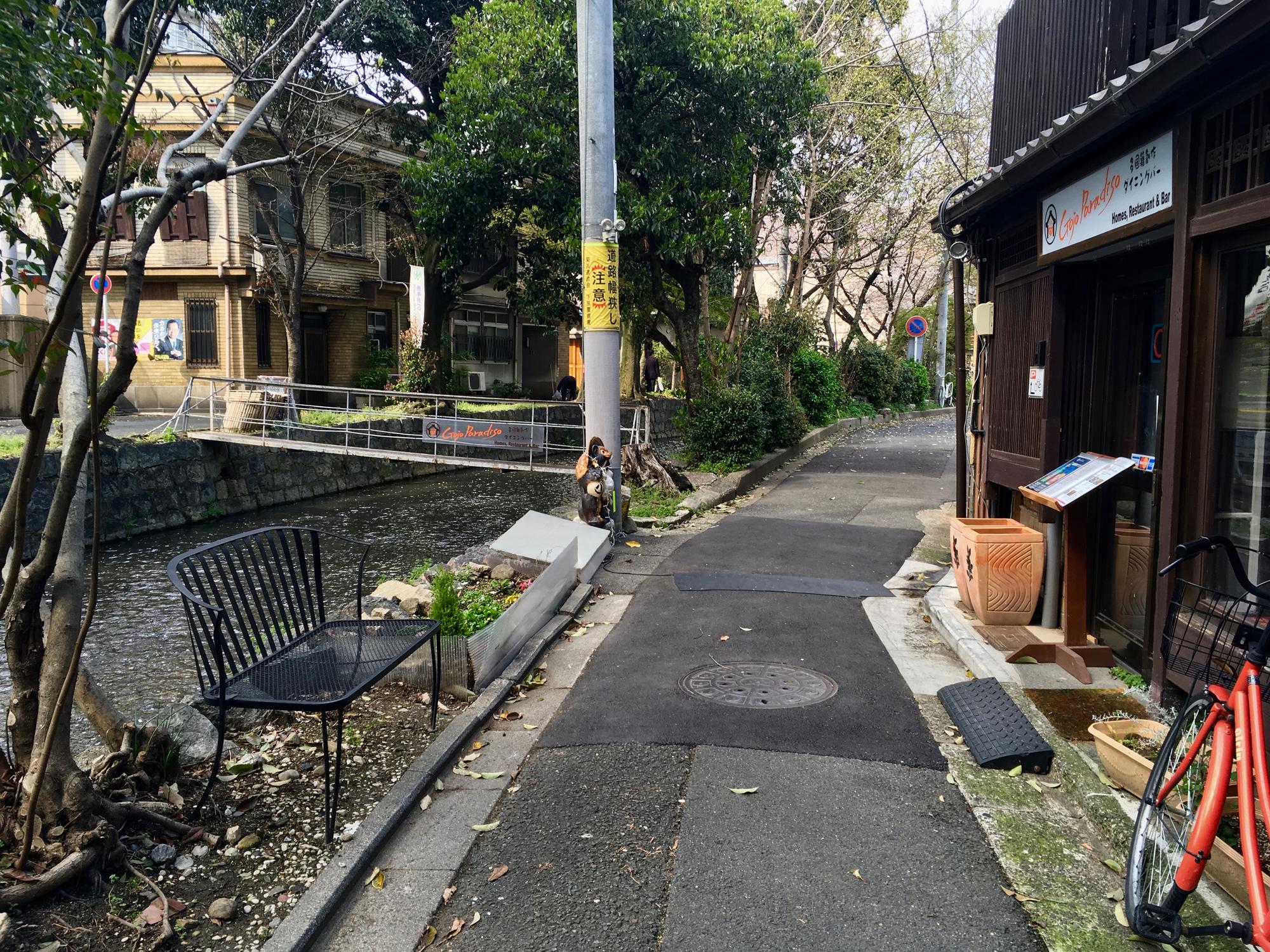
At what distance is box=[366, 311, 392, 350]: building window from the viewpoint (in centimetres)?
2806

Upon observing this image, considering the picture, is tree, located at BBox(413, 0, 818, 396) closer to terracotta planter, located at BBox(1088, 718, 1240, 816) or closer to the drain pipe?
the drain pipe

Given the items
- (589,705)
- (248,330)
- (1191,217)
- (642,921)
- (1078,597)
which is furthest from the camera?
(248,330)

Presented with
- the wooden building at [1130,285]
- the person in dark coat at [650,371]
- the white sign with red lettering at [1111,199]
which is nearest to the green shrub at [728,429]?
the wooden building at [1130,285]

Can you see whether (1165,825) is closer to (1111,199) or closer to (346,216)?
(1111,199)

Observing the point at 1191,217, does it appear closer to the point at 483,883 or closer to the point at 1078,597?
the point at 1078,597

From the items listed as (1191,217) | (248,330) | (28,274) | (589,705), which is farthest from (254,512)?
(1191,217)

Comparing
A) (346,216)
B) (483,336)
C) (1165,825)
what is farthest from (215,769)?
(483,336)

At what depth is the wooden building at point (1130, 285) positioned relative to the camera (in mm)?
4293

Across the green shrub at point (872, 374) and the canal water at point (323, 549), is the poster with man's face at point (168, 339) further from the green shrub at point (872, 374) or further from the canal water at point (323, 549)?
the green shrub at point (872, 374)

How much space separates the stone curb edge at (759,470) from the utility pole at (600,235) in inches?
94.2

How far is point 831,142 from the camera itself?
74.7 ft

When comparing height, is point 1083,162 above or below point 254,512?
above

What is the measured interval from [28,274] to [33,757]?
180 cm

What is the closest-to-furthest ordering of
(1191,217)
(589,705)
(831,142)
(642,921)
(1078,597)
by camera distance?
1. (642,921)
2. (1191,217)
3. (589,705)
4. (1078,597)
5. (831,142)
